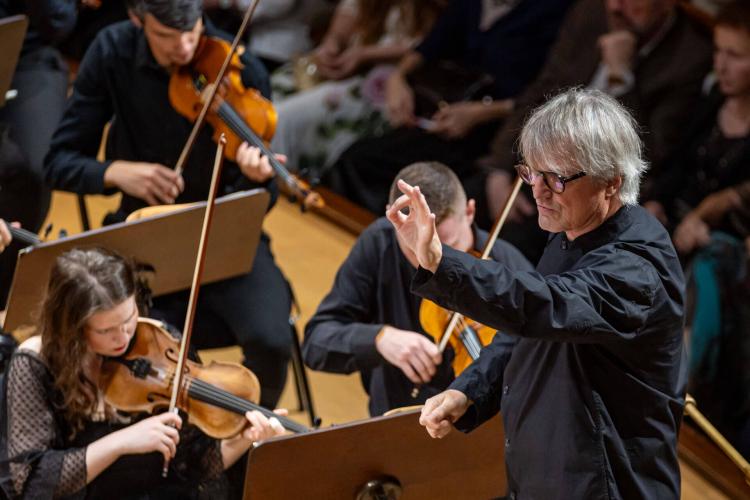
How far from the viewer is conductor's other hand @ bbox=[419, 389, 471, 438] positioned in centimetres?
199

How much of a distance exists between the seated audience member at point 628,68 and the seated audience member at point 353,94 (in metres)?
0.79

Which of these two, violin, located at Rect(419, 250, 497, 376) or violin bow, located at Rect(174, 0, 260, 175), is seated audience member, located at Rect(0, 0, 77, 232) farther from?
violin, located at Rect(419, 250, 497, 376)

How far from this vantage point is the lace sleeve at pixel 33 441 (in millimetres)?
2350

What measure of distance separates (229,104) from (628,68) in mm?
1465

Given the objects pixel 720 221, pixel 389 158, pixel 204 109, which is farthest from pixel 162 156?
pixel 720 221

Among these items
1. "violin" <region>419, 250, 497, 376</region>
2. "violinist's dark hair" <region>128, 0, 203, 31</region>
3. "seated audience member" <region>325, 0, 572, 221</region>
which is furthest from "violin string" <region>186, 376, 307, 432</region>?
"seated audience member" <region>325, 0, 572, 221</region>

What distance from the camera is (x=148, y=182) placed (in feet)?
10.2

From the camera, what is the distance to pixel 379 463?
2.23 m

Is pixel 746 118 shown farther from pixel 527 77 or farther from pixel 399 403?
pixel 399 403

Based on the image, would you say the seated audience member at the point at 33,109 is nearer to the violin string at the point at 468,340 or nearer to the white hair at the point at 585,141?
the violin string at the point at 468,340

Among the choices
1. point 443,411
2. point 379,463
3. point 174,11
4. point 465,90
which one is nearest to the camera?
point 443,411

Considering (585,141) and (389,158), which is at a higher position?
(585,141)

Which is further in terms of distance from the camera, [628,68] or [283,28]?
[283,28]

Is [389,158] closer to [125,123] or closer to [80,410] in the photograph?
[125,123]
